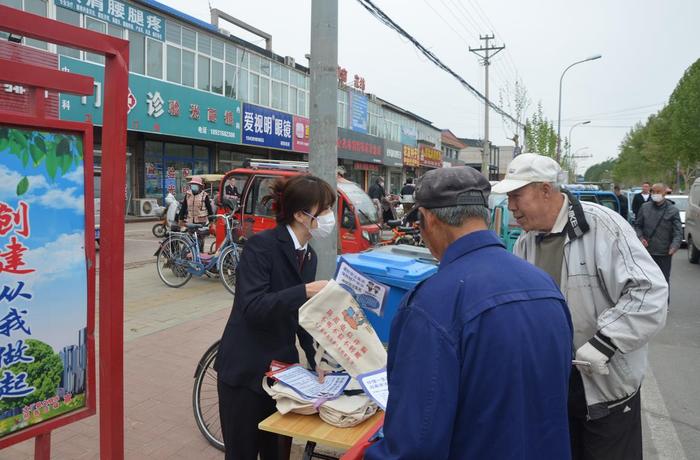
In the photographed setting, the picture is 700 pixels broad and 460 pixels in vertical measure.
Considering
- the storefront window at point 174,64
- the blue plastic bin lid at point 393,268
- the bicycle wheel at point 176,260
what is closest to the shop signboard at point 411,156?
the storefront window at point 174,64

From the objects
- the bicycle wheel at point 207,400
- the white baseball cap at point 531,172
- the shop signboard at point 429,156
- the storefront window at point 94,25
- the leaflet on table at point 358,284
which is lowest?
the bicycle wheel at point 207,400

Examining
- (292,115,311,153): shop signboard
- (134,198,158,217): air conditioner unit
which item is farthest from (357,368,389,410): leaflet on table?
(292,115,311,153): shop signboard

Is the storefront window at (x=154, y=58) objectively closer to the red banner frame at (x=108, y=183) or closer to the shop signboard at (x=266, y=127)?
the shop signboard at (x=266, y=127)

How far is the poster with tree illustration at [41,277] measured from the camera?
1.99m

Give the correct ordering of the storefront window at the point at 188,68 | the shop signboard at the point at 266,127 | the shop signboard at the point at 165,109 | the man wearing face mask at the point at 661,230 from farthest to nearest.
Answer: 1. the shop signboard at the point at 266,127
2. the storefront window at the point at 188,68
3. the shop signboard at the point at 165,109
4. the man wearing face mask at the point at 661,230

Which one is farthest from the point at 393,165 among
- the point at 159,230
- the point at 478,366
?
the point at 478,366

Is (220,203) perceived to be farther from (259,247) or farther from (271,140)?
(271,140)

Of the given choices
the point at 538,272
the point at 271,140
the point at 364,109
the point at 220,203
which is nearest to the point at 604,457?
the point at 538,272

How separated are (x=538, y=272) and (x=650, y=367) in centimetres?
502

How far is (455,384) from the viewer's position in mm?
1171

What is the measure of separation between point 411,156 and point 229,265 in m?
33.3

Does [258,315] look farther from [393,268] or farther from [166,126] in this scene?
[166,126]

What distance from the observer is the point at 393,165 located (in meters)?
37.2

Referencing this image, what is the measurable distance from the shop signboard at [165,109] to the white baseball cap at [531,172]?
15.1 meters
